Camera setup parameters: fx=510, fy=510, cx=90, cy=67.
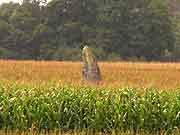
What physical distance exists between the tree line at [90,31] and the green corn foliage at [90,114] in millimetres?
42555

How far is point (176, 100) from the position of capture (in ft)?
43.2

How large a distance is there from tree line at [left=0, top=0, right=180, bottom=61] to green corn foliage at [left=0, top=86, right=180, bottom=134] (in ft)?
140

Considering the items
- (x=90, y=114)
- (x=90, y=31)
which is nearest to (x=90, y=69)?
(x=90, y=114)

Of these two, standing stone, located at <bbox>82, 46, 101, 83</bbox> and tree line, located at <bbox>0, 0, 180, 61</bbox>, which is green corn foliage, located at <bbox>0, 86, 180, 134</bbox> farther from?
→ tree line, located at <bbox>0, 0, 180, 61</bbox>

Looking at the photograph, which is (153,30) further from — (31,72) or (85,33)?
(31,72)

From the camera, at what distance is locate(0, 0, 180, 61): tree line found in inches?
2265

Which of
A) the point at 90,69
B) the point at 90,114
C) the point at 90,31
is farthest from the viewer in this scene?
the point at 90,31

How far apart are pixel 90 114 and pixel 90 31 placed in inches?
1822

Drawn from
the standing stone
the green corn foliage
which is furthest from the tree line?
the green corn foliage

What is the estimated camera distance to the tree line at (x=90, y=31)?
57.5m

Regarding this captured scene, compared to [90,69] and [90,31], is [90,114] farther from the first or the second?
[90,31]

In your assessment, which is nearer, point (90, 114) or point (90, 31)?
point (90, 114)

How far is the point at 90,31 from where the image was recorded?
58688 millimetres

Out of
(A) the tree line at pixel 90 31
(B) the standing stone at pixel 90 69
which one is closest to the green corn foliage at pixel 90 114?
(B) the standing stone at pixel 90 69
